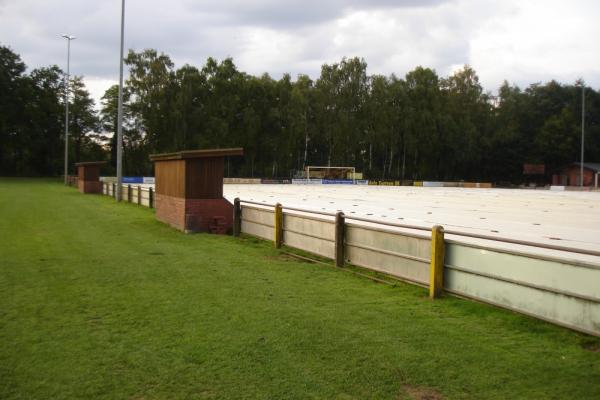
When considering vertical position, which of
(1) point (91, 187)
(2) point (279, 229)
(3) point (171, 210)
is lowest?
(2) point (279, 229)

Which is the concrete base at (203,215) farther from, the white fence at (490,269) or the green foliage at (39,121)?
the green foliage at (39,121)

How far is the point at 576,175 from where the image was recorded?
3093 inches

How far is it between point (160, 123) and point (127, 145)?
34.5ft

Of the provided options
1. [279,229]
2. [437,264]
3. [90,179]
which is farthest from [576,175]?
[437,264]

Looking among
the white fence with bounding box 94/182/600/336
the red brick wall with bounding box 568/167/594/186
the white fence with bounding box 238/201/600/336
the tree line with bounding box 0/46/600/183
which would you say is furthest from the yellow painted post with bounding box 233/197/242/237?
the red brick wall with bounding box 568/167/594/186

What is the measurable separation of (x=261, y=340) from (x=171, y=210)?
1194cm

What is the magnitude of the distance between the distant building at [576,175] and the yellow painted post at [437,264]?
73594 mm

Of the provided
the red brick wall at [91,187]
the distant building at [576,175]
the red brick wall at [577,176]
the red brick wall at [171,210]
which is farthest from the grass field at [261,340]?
the red brick wall at [577,176]

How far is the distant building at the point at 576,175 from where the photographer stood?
7416cm

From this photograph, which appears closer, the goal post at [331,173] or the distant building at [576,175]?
the goal post at [331,173]

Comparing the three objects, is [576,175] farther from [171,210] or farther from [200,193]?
[200,193]

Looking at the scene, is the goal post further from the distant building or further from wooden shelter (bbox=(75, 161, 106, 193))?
wooden shelter (bbox=(75, 161, 106, 193))

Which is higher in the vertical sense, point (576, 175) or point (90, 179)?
point (576, 175)

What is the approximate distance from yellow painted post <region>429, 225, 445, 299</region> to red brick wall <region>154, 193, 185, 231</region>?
31.3ft
